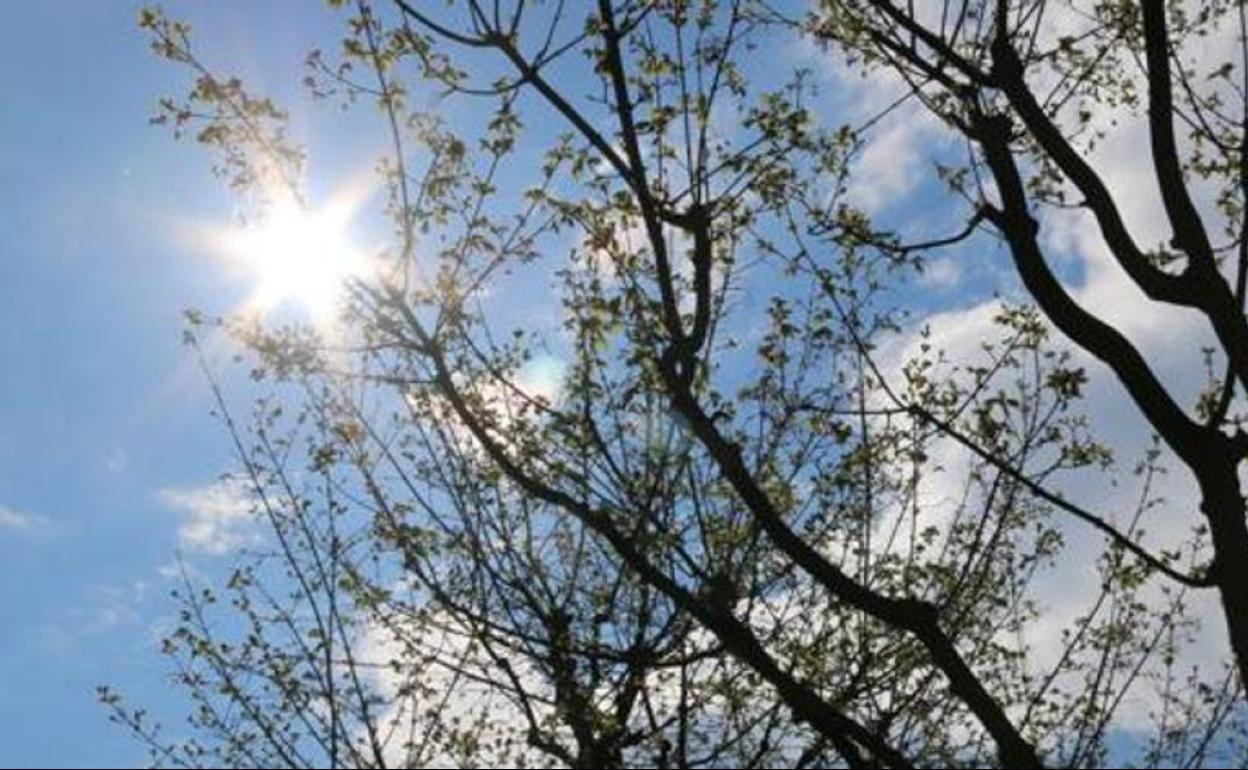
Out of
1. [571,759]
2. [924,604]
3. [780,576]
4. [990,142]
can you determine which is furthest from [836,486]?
[924,604]

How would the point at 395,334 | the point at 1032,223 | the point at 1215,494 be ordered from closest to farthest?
1. the point at 1215,494
2. the point at 1032,223
3. the point at 395,334

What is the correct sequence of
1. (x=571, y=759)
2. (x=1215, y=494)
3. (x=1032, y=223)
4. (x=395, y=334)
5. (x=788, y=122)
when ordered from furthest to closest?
(x=571, y=759)
(x=788, y=122)
(x=395, y=334)
(x=1032, y=223)
(x=1215, y=494)

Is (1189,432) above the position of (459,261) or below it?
below

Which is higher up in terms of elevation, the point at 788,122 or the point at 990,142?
the point at 788,122

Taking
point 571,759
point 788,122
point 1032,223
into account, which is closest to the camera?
point 1032,223

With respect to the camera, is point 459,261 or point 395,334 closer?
point 395,334

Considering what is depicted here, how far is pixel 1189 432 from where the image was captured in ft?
18.6

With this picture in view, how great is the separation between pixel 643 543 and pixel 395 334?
107 inches

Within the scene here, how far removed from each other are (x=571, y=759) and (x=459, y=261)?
4.65 metres

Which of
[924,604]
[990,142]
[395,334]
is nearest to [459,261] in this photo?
[395,334]

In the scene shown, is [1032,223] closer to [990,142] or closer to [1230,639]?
[990,142]

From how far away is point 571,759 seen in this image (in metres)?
11.4

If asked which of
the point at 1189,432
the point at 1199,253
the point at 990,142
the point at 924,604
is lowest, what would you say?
the point at 924,604

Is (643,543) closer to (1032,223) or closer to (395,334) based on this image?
(395,334)
